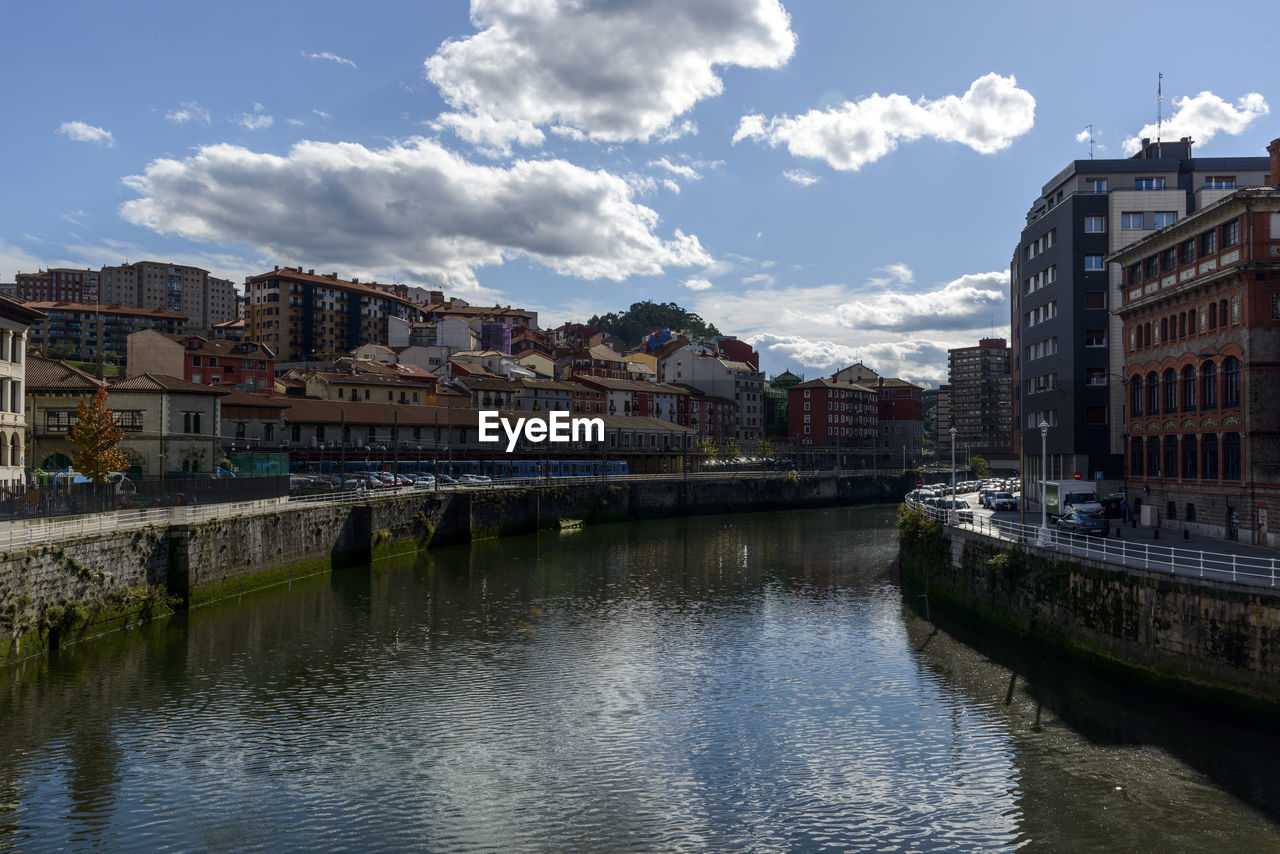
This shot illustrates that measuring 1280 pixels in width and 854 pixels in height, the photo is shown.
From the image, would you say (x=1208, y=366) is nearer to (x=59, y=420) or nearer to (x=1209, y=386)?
(x=1209, y=386)

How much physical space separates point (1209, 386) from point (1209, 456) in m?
3.43

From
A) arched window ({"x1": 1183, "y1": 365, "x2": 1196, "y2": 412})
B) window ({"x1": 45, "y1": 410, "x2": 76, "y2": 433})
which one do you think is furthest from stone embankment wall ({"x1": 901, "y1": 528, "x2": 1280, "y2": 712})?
window ({"x1": 45, "y1": 410, "x2": 76, "y2": 433})

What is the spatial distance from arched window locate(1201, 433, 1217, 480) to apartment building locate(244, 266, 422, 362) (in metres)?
156

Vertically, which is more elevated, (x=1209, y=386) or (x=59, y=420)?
(x=1209, y=386)

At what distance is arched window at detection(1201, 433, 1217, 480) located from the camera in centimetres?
4494

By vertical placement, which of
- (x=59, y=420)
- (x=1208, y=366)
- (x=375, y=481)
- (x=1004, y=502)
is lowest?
(x=1004, y=502)

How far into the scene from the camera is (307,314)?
17925 centimetres

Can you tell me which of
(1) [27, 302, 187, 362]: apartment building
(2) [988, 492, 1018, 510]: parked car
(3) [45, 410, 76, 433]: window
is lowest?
(2) [988, 492, 1018, 510]: parked car

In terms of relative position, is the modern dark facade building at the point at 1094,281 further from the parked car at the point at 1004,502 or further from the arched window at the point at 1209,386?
the arched window at the point at 1209,386

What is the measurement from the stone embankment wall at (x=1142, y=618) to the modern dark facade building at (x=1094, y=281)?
1149 inches

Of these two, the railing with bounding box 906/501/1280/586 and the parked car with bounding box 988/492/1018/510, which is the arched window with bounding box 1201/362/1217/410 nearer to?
the railing with bounding box 906/501/1280/586

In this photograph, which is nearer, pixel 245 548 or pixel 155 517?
pixel 155 517

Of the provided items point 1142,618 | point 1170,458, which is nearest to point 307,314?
point 1170,458

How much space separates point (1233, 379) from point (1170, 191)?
2871 cm
